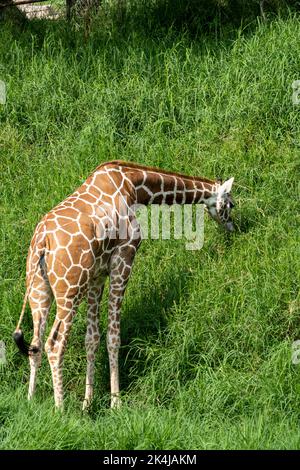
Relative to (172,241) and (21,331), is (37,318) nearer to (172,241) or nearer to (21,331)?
(21,331)

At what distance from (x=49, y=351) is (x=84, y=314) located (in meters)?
1.00

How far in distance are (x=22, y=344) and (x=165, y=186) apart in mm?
2029

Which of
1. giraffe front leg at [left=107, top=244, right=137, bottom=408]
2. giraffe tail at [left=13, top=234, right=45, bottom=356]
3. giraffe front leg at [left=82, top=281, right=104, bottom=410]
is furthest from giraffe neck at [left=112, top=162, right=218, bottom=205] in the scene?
giraffe tail at [left=13, top=234, right=45, bottom=356]

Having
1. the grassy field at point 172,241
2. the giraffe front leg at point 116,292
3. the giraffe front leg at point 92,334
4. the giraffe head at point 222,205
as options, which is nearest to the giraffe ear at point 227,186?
the giraffe head at point 222,205

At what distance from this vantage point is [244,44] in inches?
514

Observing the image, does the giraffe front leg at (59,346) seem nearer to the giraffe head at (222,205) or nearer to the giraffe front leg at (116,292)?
the giraffe front leg at (116,292)

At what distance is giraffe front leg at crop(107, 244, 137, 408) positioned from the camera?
10023mm

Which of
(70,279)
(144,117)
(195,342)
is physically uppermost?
(144,117)

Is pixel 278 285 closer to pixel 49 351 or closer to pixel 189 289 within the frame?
pixel 189 289

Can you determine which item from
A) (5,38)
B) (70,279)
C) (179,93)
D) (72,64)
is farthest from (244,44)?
(70,279)

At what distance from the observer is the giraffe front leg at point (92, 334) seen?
32.7ft

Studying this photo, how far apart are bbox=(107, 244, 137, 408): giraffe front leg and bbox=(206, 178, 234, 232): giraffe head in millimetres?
1188

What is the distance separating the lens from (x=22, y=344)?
965cm

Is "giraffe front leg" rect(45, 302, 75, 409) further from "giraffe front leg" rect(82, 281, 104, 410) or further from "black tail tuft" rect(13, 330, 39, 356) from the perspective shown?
"giraffe front leg" rect(82, 281, 104, 410)
